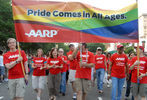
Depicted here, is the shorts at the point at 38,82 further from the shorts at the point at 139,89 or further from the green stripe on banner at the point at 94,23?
the shorts at the point at 139,89

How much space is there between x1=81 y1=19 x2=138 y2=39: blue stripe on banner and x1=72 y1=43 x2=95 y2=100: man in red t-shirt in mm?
620

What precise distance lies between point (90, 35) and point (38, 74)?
286 centimetres

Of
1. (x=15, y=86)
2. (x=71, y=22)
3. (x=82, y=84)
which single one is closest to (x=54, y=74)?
(x=82, y=84)

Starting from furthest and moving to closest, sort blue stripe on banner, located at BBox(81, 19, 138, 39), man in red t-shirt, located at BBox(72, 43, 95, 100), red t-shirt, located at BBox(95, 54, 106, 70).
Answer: red t-shirt, located at BBox(95, 54, 106, 70) → man in red t-shirt, located at BBox(72, 43, 95, 100) → blue stripe on banner, located at BBox(81, 19, 138, 39)

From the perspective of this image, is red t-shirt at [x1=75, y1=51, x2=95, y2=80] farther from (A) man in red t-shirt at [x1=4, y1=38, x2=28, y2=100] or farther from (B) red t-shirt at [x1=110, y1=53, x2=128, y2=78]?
(A) man in red t-shirt at [x1=4, y1=38, x2=28, y2=100]

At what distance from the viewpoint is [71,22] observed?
505cm

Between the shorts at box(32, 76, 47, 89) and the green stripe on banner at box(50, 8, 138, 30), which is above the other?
the green stripe on banner at box(50, 8, 138, 30)

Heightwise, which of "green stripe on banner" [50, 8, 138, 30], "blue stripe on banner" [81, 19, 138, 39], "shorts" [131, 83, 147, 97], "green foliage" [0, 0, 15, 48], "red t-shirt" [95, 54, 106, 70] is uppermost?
"green foliage" [0, 0, 15, 48]

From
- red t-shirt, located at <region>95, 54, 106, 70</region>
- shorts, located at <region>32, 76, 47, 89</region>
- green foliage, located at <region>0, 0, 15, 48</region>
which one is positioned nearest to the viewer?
shorts, located at <region>32, 76, 47, 89</region>

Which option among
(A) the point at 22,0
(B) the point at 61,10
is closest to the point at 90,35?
(B) the point at 61,10

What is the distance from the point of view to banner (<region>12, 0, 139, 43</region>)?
4879mm

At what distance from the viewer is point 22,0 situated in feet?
16.0

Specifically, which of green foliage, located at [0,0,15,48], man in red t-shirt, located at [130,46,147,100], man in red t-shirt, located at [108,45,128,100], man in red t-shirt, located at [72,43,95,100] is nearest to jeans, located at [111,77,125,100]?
man in red t-shirt, located at [108,45,128,100]

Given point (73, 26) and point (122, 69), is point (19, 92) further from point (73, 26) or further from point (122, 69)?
point (122, 69)
